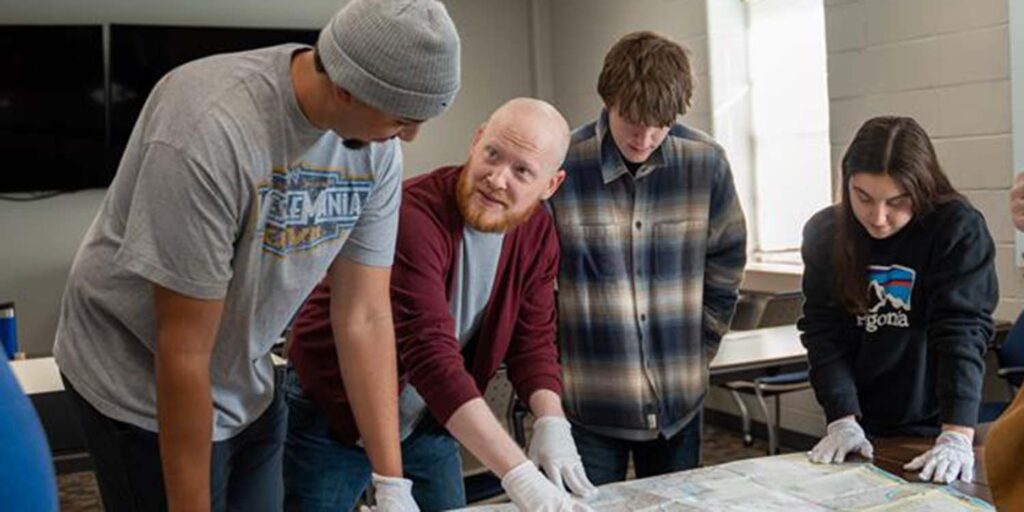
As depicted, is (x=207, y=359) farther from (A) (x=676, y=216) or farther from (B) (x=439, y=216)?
(A) (x=676, y=216)

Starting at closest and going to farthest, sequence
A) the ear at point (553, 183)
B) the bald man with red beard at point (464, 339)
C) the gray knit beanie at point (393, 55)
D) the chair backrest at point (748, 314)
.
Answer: the gray knit beanie at point (393, 55) → the bald man with red beard at point (464, 339) → the ear at point (553, 183) → the chair backrest at point (748, 314)

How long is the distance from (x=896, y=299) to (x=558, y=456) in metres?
0.74

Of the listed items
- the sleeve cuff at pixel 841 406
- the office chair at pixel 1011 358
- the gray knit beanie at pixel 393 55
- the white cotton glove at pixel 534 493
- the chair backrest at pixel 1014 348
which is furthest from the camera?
the chair backrest at pixel 1014 348

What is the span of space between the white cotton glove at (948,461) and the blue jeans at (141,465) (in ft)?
3.58

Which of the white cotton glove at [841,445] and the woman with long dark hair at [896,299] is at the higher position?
the woman with long dark hair at [896,299]

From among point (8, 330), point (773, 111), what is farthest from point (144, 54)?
point (773, 111)

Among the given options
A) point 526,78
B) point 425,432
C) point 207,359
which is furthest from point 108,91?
point 207,359

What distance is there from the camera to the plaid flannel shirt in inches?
83.5

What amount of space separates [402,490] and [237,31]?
14.7ft

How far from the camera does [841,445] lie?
1.93 meters

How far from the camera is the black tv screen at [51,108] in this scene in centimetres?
530

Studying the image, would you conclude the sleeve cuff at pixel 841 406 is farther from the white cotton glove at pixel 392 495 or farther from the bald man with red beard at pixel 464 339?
the white cotton glove at pixel 392 495

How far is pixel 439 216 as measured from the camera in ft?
6.01

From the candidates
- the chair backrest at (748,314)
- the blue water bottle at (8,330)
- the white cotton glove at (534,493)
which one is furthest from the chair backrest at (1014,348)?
the blue water bottle at (8,330)
